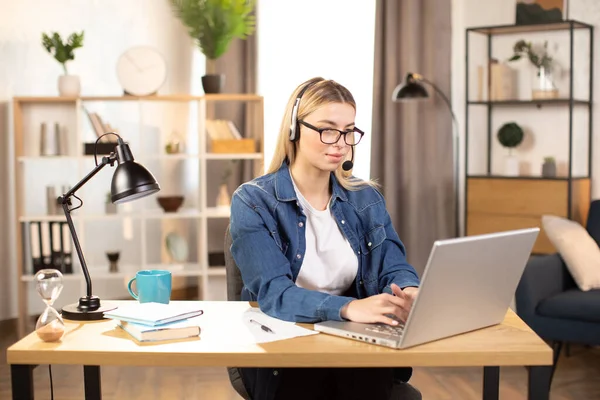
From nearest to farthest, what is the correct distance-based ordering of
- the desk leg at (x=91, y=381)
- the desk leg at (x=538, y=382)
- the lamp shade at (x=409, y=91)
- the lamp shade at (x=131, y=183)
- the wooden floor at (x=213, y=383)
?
the desk leg at (x=538, y=382)
the lamp shade at (x=131, y=183)
the desk leg at (x=91, y=381)
the wooden floor at (x=213, y=383)
the lamp shade at (x=409, y=91)

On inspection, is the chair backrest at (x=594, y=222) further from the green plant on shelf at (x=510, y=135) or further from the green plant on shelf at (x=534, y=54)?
the green plant on shelf at (x=534, y=54)

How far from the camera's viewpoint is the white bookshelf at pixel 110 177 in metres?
4.75

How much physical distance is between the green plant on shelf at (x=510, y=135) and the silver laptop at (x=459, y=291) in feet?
10.5

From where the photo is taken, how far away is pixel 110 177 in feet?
17.1

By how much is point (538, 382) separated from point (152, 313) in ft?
2.72

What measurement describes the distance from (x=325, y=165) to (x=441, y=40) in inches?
129

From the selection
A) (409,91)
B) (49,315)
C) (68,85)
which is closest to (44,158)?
(68,85)

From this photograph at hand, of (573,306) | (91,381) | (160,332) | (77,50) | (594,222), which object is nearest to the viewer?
(160,332)

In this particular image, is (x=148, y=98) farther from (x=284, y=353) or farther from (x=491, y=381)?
(x=284, y=353)

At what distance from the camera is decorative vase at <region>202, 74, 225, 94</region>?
15.8 ft

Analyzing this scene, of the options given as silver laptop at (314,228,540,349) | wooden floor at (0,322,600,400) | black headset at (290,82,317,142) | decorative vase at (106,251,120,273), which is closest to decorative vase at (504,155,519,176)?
wooden floor at (0,322,600,400)

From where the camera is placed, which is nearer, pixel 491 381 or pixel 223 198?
pixel 491 381

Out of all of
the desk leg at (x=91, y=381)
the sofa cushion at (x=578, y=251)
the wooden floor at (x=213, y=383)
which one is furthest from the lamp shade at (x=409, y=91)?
the desk leg at (x=91, y=381)

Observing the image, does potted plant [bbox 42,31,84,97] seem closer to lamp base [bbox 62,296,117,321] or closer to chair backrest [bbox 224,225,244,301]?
chair backrest [bbox 224,225,244,301]
